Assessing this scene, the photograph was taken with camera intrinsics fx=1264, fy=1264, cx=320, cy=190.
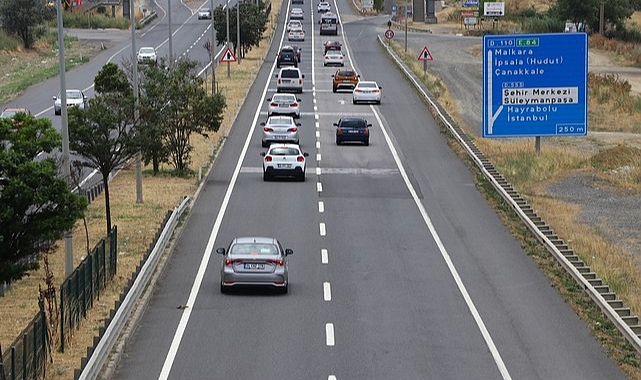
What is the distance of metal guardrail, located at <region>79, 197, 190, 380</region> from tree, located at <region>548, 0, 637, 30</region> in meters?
89.9

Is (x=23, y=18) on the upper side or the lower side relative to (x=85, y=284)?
upper

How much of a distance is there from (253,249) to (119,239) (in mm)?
8394

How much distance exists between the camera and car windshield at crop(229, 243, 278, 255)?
2780 centimetres

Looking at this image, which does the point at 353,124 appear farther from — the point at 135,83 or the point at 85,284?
the point at 85,284

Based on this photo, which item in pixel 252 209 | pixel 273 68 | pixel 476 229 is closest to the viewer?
pixel 476 229

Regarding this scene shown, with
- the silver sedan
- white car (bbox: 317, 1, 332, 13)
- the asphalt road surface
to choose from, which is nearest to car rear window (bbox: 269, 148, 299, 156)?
the asphalt road surface

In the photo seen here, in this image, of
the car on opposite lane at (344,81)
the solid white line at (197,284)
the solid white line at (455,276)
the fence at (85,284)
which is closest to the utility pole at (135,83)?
the solid white line at (197,284)

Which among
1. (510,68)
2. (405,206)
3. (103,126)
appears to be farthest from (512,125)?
(103,126)

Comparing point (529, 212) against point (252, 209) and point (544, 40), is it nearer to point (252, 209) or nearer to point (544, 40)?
point (252, 209)

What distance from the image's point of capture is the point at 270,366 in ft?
72.3

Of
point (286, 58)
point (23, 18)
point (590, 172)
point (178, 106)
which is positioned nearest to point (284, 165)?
point (178, 106)

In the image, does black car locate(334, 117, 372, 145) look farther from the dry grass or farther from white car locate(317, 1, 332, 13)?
white car locate(317, 1, 332, 13)

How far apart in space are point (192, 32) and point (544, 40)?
7415 cm

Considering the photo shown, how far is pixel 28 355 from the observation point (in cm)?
1964
